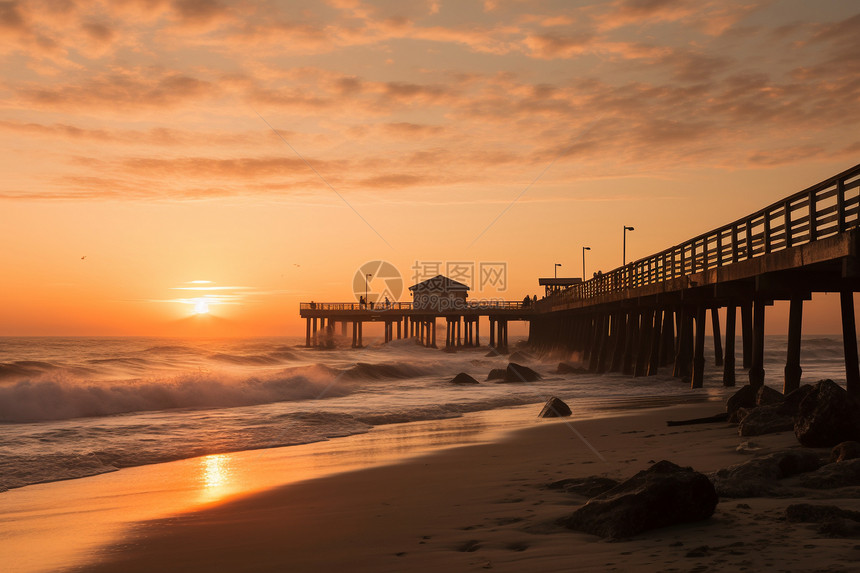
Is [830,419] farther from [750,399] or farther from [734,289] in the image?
[734,289]

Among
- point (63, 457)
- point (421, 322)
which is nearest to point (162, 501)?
point (63, 457)

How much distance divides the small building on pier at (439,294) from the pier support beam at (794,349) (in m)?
66.4

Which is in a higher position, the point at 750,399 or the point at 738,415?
the point at 750,399

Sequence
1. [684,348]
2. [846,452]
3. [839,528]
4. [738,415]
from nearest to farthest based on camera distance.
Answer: [839,528] → [846,452] → [738,415] → [684,348]

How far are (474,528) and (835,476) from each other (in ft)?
9.07

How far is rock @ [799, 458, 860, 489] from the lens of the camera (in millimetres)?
5543

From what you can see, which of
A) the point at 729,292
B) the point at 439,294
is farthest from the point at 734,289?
the point at 439,294

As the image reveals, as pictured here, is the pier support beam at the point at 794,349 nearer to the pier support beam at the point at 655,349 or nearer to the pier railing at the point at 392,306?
the pier support beam at the point at 655,349

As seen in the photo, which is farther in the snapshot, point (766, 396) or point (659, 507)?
point (766, 396)

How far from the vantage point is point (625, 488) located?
5359 millimetres

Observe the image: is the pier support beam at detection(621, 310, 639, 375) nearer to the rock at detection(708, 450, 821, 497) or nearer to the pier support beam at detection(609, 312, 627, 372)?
the pier support beam at detection(609, 312, 627, 372)

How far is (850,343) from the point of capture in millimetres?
13891

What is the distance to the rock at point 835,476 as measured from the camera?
5543 mm

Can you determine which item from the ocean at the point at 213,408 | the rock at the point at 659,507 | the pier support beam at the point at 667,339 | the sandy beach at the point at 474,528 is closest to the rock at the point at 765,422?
the sandy beach at the point at 474,528
